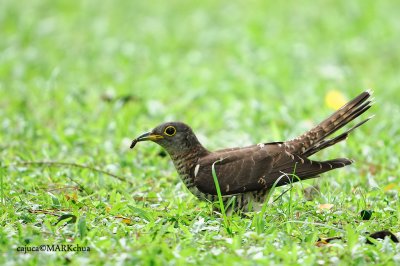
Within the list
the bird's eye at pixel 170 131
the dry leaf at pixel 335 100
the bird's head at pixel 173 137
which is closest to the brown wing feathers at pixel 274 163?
the bird's head at pixel 173 137

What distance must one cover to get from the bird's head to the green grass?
1.70ft

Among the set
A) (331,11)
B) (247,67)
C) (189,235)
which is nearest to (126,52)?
(247,67)

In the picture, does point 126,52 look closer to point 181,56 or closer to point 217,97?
point 181,56

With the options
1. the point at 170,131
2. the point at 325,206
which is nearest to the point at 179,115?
the point at 170,131

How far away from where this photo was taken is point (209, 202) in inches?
259

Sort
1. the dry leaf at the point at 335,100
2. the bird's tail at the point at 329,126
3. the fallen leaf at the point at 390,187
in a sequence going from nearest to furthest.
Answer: the bird's tail at the point at 329,126
the fallen leaf at the point at 390,187
the dry leaf at the point at 335,100

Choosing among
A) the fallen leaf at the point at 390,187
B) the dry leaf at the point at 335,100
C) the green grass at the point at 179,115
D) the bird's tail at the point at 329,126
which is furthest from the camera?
the dry leaf at the point at 335,100

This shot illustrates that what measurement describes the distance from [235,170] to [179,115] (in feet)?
11.9

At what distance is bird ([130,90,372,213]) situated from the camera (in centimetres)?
659

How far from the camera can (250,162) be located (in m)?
6.70

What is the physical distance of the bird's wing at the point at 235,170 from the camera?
6562 millimetres

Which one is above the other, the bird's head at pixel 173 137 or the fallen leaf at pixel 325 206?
the bird's head at pixel 173 137

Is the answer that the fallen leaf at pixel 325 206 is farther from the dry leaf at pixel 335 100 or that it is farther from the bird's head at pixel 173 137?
the dry leaf at pixel 335 100

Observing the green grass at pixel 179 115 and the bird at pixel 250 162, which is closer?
the green grass at pixel 179 115
